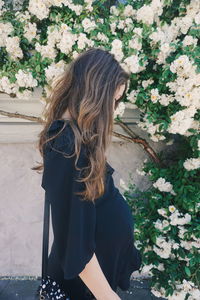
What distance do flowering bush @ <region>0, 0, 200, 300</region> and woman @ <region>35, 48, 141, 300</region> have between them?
0.98 metres

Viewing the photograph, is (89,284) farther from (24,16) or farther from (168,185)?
(24,16)

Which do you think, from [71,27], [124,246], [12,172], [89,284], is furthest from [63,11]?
[89,284]

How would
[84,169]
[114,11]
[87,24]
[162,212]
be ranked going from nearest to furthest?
[84,169] → [87,24] → [114,11] → [162,212]

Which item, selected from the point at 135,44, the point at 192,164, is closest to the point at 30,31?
the point at 135,44

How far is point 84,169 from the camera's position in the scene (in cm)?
130

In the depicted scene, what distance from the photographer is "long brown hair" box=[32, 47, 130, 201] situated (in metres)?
1.33

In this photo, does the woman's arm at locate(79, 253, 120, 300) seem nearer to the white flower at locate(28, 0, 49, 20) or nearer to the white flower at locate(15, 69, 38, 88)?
the white flower at locate(15, 69, 38, 88)

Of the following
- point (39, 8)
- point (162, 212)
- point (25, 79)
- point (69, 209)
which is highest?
point (39, 8)

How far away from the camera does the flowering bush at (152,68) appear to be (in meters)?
2.42

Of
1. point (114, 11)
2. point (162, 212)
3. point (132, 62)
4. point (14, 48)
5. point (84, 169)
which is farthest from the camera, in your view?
point (162, 212)

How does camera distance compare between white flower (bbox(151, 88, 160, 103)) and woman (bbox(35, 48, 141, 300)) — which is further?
white flower (bbox(151, 88, 160, 103))

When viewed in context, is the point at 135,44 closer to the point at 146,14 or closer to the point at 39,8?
the point at 146,14

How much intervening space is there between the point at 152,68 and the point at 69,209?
172cm

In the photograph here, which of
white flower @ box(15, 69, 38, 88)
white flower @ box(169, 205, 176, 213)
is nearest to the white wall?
white flower @ box(15, 69, 38, 88)
